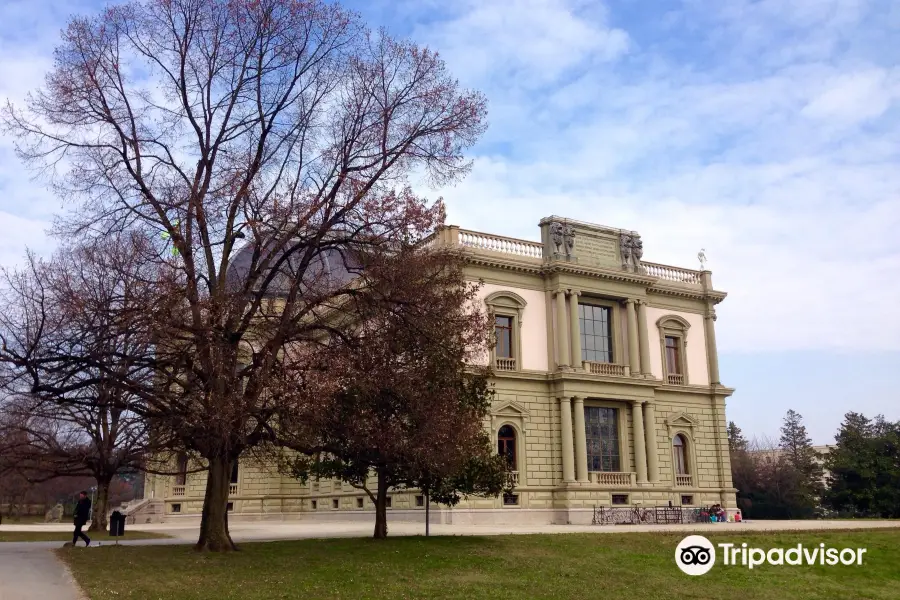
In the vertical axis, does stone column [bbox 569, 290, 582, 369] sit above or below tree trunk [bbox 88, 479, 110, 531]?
above

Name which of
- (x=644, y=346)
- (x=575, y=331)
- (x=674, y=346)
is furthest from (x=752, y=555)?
(x=674, y=346)

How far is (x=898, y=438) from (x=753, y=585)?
119ft

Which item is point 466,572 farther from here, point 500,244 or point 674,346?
point 674,346

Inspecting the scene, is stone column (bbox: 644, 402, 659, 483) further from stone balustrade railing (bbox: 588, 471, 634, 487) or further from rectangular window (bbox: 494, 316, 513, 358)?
rectangular window (bbox: 494, 316, 513, 358)

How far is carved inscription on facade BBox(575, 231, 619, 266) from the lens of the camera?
4256 cm

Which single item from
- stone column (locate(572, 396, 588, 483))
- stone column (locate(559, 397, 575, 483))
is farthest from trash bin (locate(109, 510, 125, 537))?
stone column (locate(572, 396, 588, 483))

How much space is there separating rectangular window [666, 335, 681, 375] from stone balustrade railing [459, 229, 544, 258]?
9971 mm

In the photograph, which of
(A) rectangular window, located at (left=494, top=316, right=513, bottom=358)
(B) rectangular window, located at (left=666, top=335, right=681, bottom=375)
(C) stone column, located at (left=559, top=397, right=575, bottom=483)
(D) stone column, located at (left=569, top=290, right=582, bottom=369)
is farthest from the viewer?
(B) rectangular window, located at (left=666, top=335, right=681, bottom=375)

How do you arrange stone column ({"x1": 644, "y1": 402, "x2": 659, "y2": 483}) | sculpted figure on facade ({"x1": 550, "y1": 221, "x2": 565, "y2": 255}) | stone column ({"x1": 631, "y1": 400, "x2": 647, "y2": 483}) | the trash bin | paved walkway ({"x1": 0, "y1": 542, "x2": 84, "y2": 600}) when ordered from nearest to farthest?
paved walkway ({"x1": 0, "y1": 542, "x2": 84, "y2": 600}) → the trash bin → stone column ({"x1": 631, "y1": 400, "x2": 647, "y2": 483}) → stone column ({"x1": 644, "y1": 402, "x2": 659, "y2": 483}) → sculpted figure on facade ({"x1": 550, "y1": 221, "x2": 565, "y2": 255})

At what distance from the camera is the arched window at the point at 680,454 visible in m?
44.3

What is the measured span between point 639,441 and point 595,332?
611 cm

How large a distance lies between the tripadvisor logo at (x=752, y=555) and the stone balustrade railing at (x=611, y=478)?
642 inches

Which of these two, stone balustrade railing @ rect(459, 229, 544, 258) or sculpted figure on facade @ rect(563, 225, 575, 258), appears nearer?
stone balustrade railing @ rect(459, 229, 544, 258)

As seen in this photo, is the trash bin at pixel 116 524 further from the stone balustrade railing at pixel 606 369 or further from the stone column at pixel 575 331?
the stone balustrade railing at pixel 606 369
